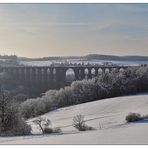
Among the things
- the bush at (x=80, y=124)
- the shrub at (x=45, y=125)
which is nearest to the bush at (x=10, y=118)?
the shrub at (x=45, y=125)

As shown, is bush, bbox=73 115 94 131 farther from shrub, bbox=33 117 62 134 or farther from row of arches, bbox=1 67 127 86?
row of arches, bbox=1 67 127 86

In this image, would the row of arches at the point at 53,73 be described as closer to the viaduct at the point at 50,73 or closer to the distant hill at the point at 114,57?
the viaduct at the point at 50,73

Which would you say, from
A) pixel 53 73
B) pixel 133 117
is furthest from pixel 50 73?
pixel 133 117

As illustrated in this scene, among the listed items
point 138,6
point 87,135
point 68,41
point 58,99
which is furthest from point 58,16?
point 58,99

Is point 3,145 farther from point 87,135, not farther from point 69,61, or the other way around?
point 69,61

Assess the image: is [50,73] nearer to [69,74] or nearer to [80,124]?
[69,74]

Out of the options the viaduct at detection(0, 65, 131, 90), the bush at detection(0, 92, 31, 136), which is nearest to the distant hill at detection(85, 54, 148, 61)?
the viaduct at detection(0, 65, 131, 90)
